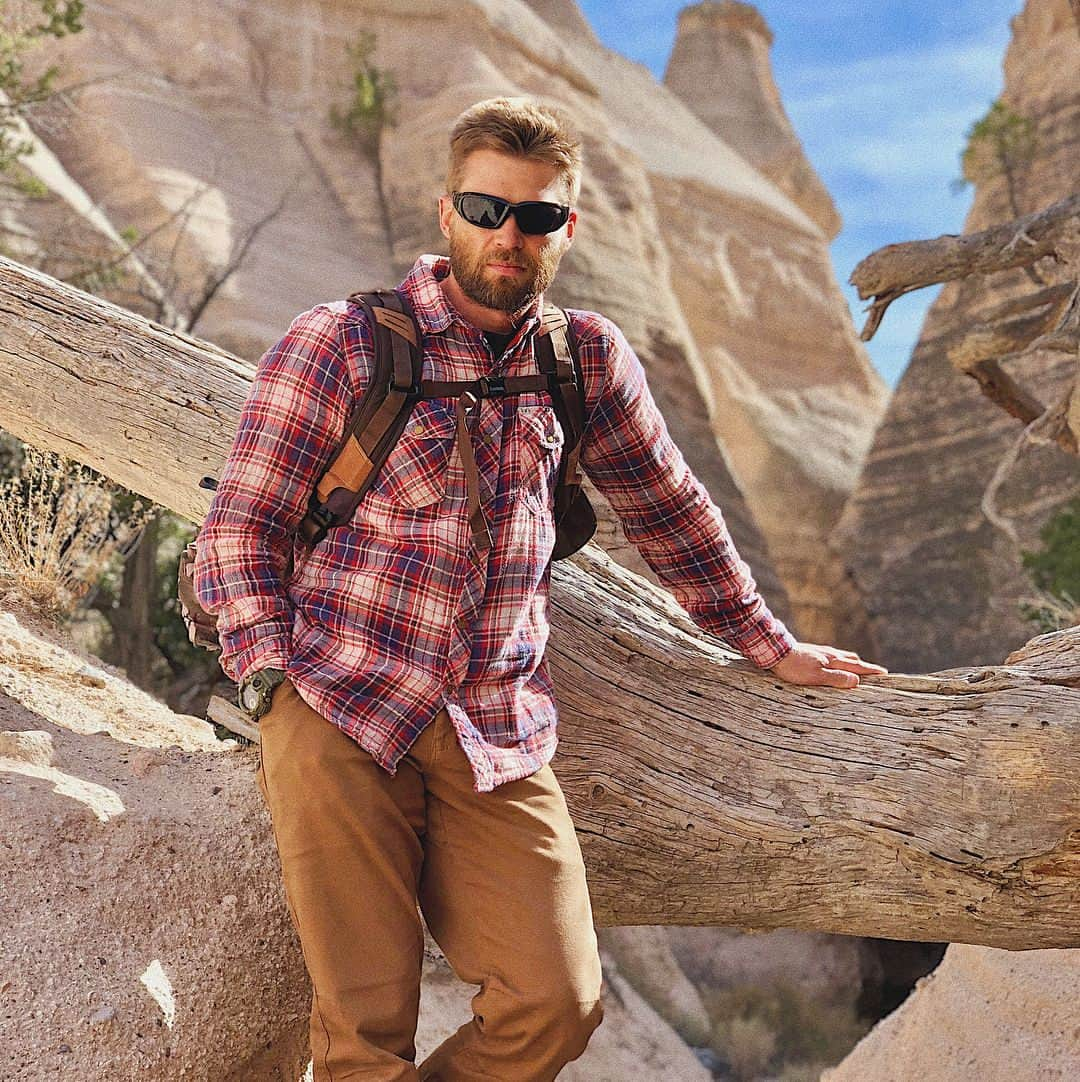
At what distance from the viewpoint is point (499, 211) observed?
257cm

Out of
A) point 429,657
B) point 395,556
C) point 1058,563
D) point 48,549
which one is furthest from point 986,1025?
point 1058,563

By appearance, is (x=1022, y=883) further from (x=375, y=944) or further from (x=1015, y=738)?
(x=375, y=944)

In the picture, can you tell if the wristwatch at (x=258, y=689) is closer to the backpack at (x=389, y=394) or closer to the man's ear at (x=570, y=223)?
the backpack at (x=389, y=394)

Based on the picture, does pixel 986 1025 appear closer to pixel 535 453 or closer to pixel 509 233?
pixel 535 453

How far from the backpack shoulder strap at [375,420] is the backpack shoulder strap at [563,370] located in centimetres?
30

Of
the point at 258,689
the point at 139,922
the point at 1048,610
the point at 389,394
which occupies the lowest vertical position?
the point at 139,922

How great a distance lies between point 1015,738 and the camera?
3.06 meters

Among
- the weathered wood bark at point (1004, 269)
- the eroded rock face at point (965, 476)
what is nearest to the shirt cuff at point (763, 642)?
the weathered wood bark at point (1004, 269)

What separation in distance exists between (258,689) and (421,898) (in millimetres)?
602

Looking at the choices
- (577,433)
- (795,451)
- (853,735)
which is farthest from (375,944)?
(795,451)

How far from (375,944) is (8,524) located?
328 centimetres

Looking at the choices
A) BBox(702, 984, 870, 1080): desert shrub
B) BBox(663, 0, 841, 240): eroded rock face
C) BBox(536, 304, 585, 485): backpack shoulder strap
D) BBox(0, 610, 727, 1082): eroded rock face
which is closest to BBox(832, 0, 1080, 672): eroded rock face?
BBox(702, 984, 870, 1080): desert shrub

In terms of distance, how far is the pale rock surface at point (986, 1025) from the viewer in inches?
154

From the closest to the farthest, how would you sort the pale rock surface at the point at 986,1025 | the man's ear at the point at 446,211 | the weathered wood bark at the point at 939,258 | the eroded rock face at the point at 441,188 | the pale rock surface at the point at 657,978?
the man's ear at the point at 446,211
the pale rock surface at the point at 986,1025
the weathered wood bark at the point at 939,258
the pale rock surface at the point at 657,978
the eroded rock face at the point at 441,188
